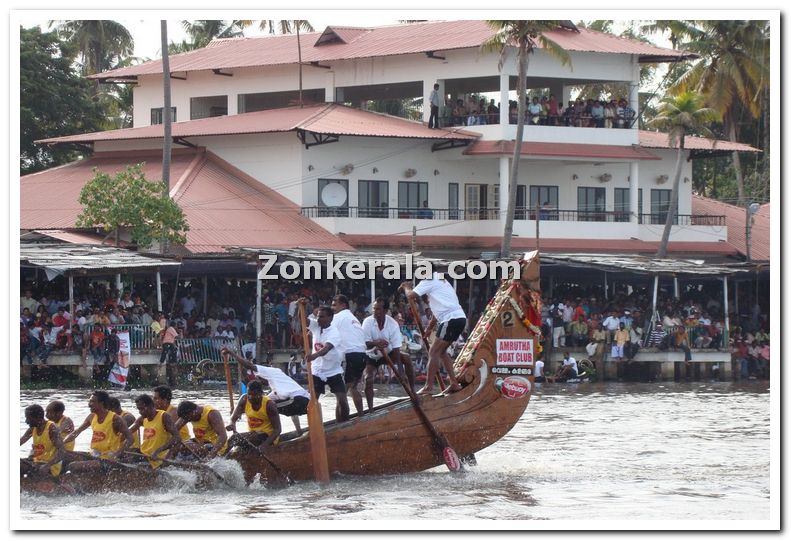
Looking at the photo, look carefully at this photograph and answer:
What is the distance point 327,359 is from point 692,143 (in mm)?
31583

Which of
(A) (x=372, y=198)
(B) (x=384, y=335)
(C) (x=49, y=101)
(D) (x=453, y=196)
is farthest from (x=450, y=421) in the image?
(C) (x=49, y=101)

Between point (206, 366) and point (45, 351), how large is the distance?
11.7 feet

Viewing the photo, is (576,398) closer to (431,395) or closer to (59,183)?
(431,395)

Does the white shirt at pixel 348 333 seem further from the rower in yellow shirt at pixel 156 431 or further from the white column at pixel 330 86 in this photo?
the white column at pixel 330 86

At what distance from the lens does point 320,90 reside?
149ft

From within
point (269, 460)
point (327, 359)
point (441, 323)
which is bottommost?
point (269, 460)

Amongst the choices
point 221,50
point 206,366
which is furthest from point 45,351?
point 221,50

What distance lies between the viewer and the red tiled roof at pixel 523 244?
132ft

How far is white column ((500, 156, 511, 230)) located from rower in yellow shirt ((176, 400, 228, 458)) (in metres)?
26.9

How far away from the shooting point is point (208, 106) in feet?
155

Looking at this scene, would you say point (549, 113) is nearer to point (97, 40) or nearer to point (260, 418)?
point (97, 40)

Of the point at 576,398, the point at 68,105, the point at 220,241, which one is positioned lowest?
the point at 576,398

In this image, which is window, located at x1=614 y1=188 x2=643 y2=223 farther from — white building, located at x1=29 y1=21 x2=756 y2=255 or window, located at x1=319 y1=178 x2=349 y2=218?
window, located at x1=319 y1=178 x2=349 y2=218

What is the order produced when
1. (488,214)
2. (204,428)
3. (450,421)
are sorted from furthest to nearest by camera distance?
1. (488,214)
2. (450,421)
3. (204,428)
